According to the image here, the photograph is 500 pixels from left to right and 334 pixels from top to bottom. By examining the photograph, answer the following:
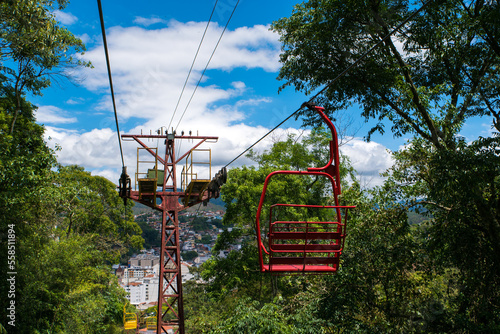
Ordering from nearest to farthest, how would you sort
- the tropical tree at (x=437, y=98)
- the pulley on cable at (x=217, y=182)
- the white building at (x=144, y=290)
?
1. the tropical tree at (x=437, y=98)
2. the pulley on cable at (x=217, y=182)
3. the white building at (x=144, y=290)

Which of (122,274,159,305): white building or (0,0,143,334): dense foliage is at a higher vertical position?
(0,0,143,334): dense foliage

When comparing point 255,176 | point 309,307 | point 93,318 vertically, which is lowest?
point 93,318

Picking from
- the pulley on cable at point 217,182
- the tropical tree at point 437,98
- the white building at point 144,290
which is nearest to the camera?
the tropical tree at point 437,98

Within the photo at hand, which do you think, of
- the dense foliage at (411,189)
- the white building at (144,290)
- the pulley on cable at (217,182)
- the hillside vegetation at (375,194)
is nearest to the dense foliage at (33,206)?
the hillside vegetation at (375,194)

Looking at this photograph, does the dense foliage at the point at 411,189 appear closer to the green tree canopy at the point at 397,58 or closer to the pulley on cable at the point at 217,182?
the green tree canopy at the point at 397,58

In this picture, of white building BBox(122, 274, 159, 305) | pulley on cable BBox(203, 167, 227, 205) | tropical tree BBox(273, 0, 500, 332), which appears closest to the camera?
tropical tree BBox(273, 0, 500, 332)

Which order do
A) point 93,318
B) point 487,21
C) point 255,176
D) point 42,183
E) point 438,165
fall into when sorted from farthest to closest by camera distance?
point 255,176 → point 93,318 → point 42,183 → point 487,21 → point 438,165

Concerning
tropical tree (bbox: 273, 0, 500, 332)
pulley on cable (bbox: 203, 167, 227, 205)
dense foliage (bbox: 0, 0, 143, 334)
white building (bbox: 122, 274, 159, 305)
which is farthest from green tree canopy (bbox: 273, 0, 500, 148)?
white building (bbox: 122, 274, 159, 305)

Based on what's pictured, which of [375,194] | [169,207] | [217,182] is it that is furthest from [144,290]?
[375,194]

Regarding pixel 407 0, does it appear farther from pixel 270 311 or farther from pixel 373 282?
pixel 270 311

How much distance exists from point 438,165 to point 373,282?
3.68m

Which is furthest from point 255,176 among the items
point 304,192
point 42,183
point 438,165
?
point 438,165

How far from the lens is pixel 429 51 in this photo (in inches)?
444

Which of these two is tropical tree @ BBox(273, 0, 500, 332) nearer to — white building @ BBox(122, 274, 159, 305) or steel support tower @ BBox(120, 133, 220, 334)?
steel support tower @ BBox(120, 133, 220, 334)
